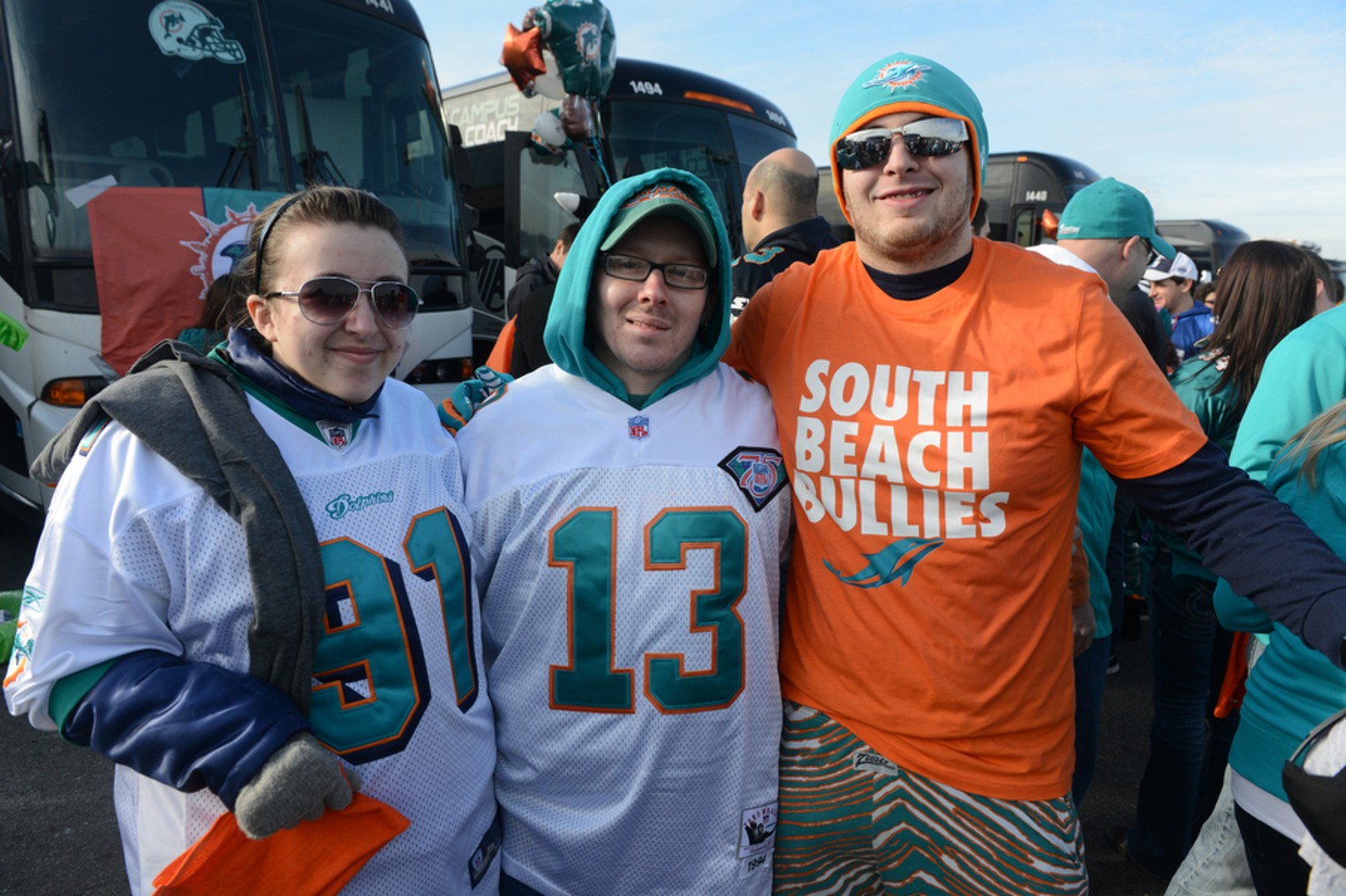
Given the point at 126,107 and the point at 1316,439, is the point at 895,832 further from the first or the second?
the point at 126,107

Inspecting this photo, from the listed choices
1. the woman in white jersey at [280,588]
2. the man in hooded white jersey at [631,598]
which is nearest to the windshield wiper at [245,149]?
the woman in white jersey at [280,588]

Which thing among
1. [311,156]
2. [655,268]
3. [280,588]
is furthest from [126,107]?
[280,588]

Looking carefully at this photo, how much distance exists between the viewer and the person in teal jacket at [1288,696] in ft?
5.13

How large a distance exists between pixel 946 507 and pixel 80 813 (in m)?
3.13

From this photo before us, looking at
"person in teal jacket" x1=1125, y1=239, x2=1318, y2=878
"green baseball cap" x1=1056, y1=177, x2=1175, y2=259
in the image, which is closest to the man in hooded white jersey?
"person in teal jacket" x1=1125, y1=239, x2=1318, y2=878

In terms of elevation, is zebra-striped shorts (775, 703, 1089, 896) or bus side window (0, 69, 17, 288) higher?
bus side window (0, 69, 17, 288)

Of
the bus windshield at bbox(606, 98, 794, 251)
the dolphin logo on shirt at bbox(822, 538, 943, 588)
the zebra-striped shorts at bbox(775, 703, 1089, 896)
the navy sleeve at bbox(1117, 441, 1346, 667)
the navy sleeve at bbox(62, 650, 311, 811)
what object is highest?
the bus windshield at bbox(606, 98, 794, 251)

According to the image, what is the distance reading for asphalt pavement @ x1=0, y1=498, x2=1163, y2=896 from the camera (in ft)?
9.18

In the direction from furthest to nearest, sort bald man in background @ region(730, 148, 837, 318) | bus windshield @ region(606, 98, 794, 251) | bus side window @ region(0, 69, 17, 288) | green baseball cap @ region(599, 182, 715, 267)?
bus windshield @ region(606, 98, 794, 251)
bus side window @ region(0, 69, 17, 288)
bald man in background @ region(730, 148, 837, 318)
green baseball cap @ region(599, 182, 715, 267)

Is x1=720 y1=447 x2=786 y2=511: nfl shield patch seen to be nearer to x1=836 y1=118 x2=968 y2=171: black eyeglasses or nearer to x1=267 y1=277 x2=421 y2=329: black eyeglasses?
x1=836 y1=118 x2=968 y2=171: black eyeglasses

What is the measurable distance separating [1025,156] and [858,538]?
13.0 meters

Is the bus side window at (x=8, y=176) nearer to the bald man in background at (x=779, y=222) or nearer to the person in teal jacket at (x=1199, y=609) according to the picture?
the bald man in background at (x=779, y=222)

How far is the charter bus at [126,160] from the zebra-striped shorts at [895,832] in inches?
159

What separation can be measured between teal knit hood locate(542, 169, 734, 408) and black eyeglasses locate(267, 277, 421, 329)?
334 millimetres
